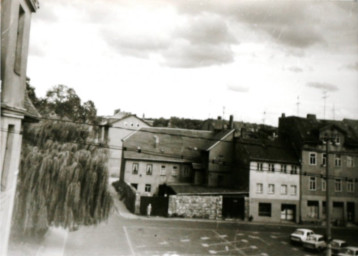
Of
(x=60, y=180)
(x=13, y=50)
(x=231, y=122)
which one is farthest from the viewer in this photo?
(x=231, y=122)

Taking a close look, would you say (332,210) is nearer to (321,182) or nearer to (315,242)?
(321,182)

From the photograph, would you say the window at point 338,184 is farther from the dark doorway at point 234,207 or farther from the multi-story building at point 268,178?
the dark doorway at point 234,207

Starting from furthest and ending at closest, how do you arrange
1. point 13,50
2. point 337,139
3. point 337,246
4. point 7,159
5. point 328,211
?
point 337,139, point 337,246, point 328,211, point 7,159, point 13,50

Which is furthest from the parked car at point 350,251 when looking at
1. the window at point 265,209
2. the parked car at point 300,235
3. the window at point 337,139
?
the window at point 337,139

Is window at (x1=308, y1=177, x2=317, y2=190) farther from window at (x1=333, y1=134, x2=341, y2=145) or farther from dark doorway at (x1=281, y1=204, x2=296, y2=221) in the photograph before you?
window at (x1=333, y1=134, x2=341, y2=145)

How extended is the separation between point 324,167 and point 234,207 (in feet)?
4.97

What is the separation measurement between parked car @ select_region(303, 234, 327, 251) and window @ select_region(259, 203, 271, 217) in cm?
64

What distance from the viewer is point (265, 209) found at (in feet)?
15.2

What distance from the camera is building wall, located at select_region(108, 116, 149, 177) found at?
162 inches

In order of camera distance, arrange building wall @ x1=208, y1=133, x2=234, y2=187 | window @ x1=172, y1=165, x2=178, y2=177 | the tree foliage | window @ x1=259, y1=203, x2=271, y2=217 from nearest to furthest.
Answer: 1. the tree foliage
2. window @ x1=172, y1=165, x2=178, y2=177
3. building wall @ x1=208, y1=133, x2=234, y2=187
4. window @ x1=259, y1=203, x2=271, y2=217

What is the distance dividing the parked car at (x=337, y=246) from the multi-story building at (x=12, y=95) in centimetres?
429

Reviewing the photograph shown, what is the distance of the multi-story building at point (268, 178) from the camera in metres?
4.57

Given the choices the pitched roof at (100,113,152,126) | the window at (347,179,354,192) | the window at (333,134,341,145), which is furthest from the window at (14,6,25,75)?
the window at (347,179,354,192)

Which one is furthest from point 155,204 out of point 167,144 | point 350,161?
point 350,161
